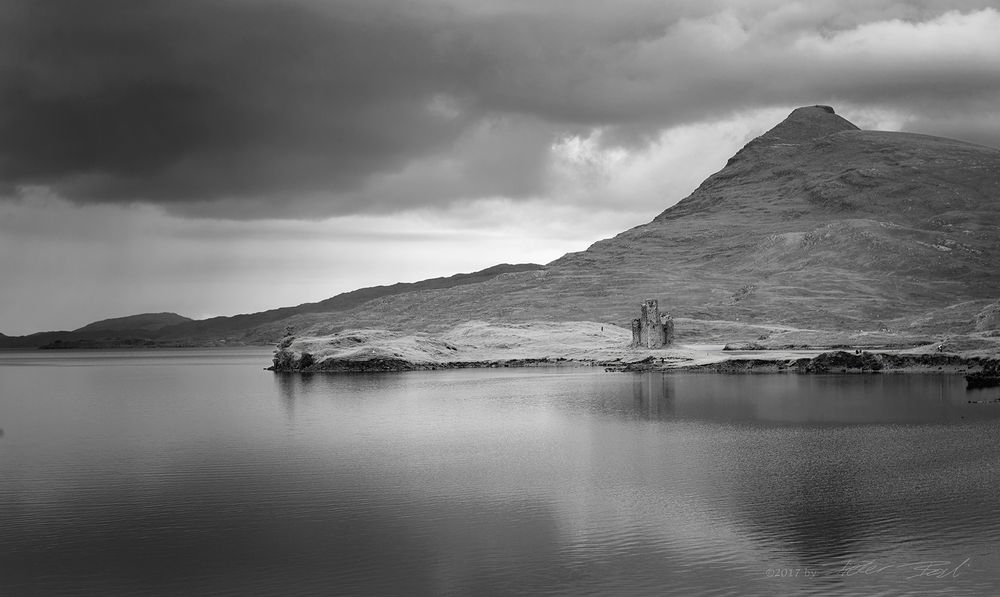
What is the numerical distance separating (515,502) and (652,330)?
91090 mm

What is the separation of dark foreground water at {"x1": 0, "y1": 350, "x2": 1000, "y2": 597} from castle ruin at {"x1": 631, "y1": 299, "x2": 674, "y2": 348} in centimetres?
5814

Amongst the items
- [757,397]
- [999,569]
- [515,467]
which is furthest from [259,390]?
[999,569]

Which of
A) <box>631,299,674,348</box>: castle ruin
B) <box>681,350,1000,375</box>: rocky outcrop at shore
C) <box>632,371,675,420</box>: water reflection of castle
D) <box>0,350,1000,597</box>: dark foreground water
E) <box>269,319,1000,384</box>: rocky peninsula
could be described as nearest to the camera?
<box>0,350,1000,597</box>: dark foreground water

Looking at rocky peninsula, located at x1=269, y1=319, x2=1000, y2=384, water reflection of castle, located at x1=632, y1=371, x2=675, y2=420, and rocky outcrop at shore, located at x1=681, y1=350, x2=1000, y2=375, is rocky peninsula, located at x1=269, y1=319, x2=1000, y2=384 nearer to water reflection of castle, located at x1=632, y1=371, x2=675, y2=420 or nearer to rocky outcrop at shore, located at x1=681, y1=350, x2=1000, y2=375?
rocky outcrop at shore, located at x1=681, y1=350, x2=1000, y2=375

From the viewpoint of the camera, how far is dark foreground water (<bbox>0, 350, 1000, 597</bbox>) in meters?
21.6

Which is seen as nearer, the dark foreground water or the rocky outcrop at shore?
the dark foreground water

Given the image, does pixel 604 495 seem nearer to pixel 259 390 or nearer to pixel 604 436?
pixel 604 436

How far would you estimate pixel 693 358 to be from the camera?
104 m

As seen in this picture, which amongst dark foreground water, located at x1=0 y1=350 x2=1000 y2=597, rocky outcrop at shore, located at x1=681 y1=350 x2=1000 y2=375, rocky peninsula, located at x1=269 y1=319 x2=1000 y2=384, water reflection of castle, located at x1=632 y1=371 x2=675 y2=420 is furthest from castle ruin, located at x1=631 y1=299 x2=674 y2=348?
dark foreground water, located at x1=0 y1=350 x2=1000 y2=597

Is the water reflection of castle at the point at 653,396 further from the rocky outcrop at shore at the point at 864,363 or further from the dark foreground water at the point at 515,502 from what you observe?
the rocky outcrop at shore at the point at 864,363

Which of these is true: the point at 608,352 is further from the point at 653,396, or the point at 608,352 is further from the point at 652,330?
the point at 653,396

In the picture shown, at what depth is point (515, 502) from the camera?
29.4 m

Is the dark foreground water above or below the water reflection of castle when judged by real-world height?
below

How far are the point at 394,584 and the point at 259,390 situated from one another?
67.9 metres
